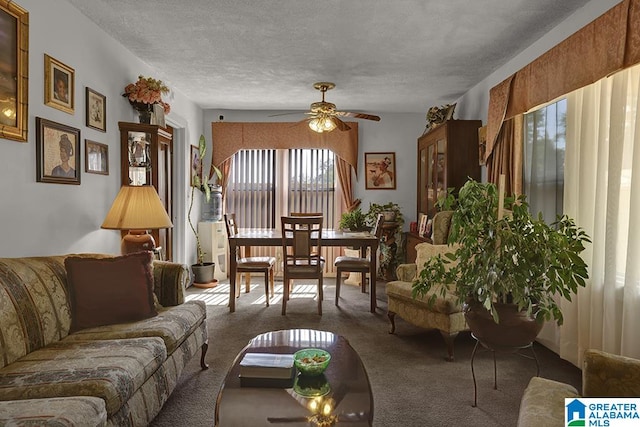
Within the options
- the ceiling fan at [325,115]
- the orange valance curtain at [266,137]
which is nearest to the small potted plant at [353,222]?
the orange valance curtain at [266,137]

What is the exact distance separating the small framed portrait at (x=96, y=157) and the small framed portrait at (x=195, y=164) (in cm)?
231

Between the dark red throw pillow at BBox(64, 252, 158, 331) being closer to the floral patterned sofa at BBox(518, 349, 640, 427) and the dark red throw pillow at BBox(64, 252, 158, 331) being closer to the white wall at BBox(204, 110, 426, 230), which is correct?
the floral patterned sofa at BBox(518, 349, 640, 427)

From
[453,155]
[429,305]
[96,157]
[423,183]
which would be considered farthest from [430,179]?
[96,157]

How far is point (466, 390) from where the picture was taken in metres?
2.62

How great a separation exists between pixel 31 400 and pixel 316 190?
524cm

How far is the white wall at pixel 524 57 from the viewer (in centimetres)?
281

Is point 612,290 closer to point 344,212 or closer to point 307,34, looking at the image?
point 307,34

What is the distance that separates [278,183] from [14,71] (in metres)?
4.31

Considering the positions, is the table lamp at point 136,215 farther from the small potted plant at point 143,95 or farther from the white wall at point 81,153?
the small potted plant at point 143,95

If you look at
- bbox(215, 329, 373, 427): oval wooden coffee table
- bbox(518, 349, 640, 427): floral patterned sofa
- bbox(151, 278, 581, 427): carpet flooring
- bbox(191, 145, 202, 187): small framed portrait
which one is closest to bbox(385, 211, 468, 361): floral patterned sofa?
bbox(151, 278, 581, 427): carpet flooring

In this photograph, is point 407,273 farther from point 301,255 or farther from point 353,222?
point 353,222

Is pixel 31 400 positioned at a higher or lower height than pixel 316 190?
lower

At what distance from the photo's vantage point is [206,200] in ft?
20.2

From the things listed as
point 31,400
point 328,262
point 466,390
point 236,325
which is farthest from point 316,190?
point 31,400
